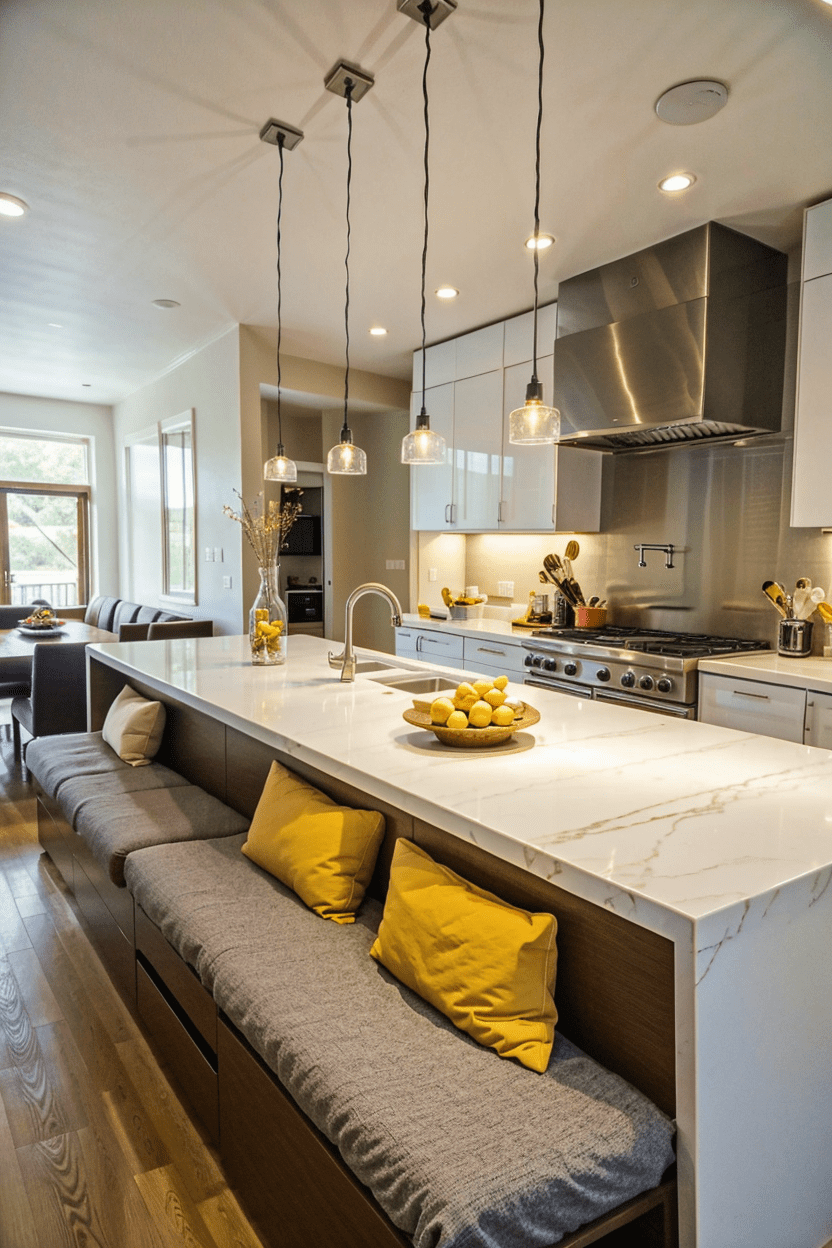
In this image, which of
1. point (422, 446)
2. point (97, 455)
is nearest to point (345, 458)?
point (422, 446)

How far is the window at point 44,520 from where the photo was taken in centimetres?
737

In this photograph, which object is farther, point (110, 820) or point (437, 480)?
point (437, 480)

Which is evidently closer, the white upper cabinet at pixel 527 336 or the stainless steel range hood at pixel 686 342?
the stainless steel range hood at pixel 686 342

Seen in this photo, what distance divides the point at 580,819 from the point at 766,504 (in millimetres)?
2746

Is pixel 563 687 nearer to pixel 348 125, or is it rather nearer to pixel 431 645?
pixel 431 645

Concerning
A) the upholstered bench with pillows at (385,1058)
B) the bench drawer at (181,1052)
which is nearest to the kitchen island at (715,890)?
the upholstered bench with pillows at (385,1058)

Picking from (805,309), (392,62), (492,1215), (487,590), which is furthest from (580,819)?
(487,590)

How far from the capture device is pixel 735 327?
3.25m

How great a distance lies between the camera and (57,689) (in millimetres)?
4203

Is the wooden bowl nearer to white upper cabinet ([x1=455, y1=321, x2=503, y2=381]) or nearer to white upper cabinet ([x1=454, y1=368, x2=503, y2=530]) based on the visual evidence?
white upper cabinet ([x1=454, y1=368, x2=503, y2=530])

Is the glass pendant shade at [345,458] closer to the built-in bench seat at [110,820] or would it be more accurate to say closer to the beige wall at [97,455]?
the built-in bench seat at [110,820]

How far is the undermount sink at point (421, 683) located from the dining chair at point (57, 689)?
2293 millimetres

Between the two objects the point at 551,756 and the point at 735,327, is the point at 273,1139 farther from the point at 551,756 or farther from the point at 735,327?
the point at 735,327

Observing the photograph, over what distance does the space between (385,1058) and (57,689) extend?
3632mm
